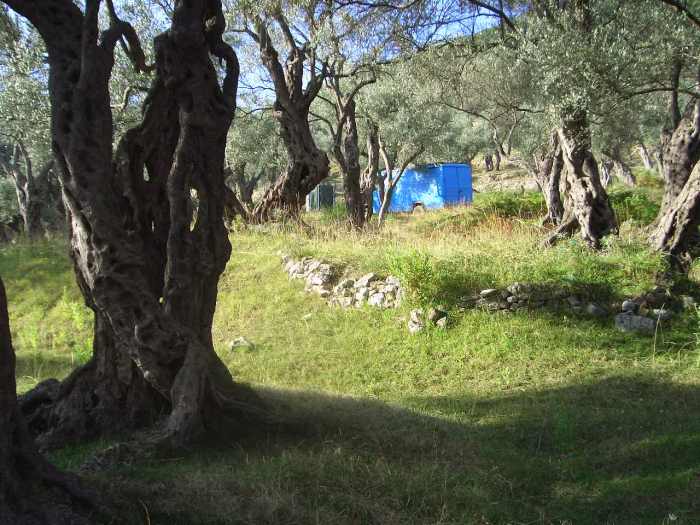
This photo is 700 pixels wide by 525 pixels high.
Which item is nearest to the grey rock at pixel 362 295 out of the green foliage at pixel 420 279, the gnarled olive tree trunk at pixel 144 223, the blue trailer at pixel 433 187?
the green foliage at pixel 420 279

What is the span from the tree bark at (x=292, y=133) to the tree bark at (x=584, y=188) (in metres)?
5.81

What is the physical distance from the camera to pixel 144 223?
5.53 m

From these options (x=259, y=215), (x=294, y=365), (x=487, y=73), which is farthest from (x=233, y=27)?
(x=294, y=365)

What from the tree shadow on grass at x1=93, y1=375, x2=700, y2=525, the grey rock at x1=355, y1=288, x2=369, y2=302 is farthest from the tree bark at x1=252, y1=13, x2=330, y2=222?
the tree shadow on grass at x1=93, y1=375, x2=700, y2=525

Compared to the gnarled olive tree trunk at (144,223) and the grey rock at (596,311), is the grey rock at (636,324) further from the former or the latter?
the gnarled olive tree trunk at (144,223)

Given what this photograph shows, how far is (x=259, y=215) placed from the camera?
1516 centimetres

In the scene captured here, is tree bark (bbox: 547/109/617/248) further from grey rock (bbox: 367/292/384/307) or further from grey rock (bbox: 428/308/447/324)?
grey rock (bbox: 367/292/384/307)

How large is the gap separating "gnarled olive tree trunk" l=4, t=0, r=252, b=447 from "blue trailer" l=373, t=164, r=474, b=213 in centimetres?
2315

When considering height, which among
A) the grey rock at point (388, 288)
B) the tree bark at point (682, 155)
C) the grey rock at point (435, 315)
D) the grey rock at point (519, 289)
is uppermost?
the tree bark at point (682, 155)

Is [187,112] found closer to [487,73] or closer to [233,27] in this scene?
[233,27]

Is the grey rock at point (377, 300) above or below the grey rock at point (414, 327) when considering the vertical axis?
above

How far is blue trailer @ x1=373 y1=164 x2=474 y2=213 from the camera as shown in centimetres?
2917

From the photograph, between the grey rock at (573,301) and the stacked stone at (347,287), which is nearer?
the grey rock at (573,301)

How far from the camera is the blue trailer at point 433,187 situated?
29172 mm
